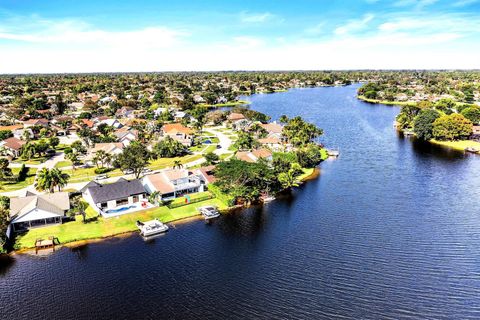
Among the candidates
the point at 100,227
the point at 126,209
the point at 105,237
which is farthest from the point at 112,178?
the point at 105,237

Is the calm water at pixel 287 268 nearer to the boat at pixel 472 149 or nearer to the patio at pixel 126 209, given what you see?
the patio at pixel 126 209

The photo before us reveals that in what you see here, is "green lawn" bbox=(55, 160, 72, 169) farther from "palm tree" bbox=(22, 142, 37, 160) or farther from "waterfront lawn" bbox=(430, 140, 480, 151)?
"waterfront lawn" bbox=(430, 140, 480, 151)

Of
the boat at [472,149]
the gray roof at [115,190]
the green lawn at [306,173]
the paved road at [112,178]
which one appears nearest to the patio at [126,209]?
the gray roof at [115,190]

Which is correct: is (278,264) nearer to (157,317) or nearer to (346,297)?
(346,297)

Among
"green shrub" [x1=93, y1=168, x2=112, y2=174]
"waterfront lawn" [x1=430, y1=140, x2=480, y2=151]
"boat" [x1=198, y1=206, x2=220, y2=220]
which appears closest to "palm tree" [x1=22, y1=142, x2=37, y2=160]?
"green shrub" [x1=93, y1=168, x2=112, y2=174]

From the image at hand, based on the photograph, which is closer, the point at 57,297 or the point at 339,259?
the point at 57,297

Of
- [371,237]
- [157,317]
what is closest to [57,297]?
[157,317]
